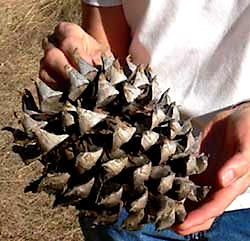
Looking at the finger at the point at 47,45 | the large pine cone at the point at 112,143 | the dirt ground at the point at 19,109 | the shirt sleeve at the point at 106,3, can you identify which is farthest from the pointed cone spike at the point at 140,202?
the dirt ground at the point at 19,109

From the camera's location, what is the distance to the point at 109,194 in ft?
3.28

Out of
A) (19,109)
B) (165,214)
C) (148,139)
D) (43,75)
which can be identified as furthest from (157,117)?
(19,109)

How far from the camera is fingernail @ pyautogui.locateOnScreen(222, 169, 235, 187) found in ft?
3.37

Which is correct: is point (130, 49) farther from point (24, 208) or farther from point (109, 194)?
point (24, 208)

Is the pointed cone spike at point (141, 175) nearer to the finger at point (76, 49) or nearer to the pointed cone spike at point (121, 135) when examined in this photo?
the pointed cone spike at point (121, 135)

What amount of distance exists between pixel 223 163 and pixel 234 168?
0.03m

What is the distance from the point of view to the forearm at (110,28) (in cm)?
136

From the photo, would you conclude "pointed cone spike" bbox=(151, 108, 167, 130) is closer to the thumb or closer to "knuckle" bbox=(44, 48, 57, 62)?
the thumb

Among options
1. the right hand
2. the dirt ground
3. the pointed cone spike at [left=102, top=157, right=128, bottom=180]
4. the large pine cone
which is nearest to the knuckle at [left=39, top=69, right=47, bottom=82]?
the right hand

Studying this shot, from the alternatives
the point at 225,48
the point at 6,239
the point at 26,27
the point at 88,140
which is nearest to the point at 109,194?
the point at 88,140

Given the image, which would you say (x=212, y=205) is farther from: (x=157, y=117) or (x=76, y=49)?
(x=76, y=49)

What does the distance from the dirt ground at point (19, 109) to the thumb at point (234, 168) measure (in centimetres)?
144

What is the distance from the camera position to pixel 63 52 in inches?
46.4

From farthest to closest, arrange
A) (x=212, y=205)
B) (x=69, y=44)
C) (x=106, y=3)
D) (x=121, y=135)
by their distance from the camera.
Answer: (x=106, y=3)
(x=69, y=44)
(x=212, y=205)
(x=121, y=135)
